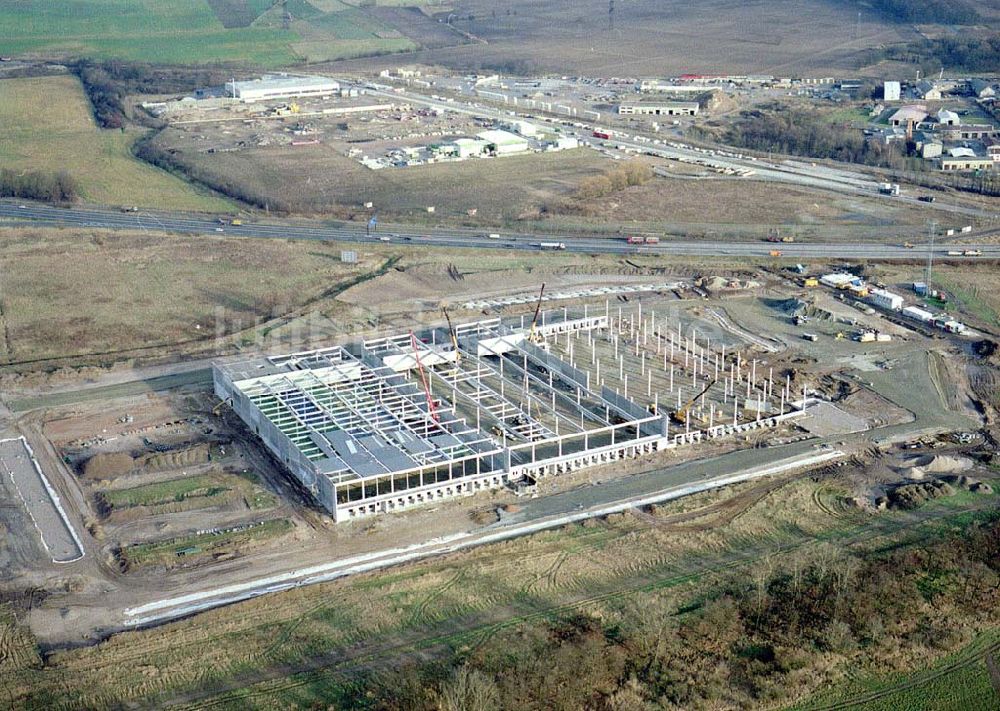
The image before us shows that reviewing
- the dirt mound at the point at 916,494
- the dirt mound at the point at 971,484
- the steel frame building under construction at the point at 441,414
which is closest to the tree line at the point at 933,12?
the steel frame building under construction at the point at 441,414

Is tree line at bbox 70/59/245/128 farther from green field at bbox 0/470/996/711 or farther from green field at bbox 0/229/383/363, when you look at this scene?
green field at bbox 0/470/996/711

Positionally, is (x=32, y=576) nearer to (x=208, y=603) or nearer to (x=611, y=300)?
(x=208, y=603)

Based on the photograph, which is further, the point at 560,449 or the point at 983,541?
the point at 560,449

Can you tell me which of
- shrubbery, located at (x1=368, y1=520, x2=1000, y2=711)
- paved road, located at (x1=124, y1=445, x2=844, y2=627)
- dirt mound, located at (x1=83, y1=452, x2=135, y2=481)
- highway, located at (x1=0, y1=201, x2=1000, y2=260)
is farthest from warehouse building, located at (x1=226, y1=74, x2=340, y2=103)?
shrubbery, located at (x1=368, y1=520, x2=1000, y2=711)

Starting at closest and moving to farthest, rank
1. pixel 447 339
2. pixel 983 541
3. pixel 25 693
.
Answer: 1. pixel 25 693
2. pixel 983 541
3. pixel 447 339

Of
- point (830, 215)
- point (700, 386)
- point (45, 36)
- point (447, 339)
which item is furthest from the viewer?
point (45, 36)

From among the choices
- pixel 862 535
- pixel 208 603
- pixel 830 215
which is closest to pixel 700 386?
pixel 862 535
